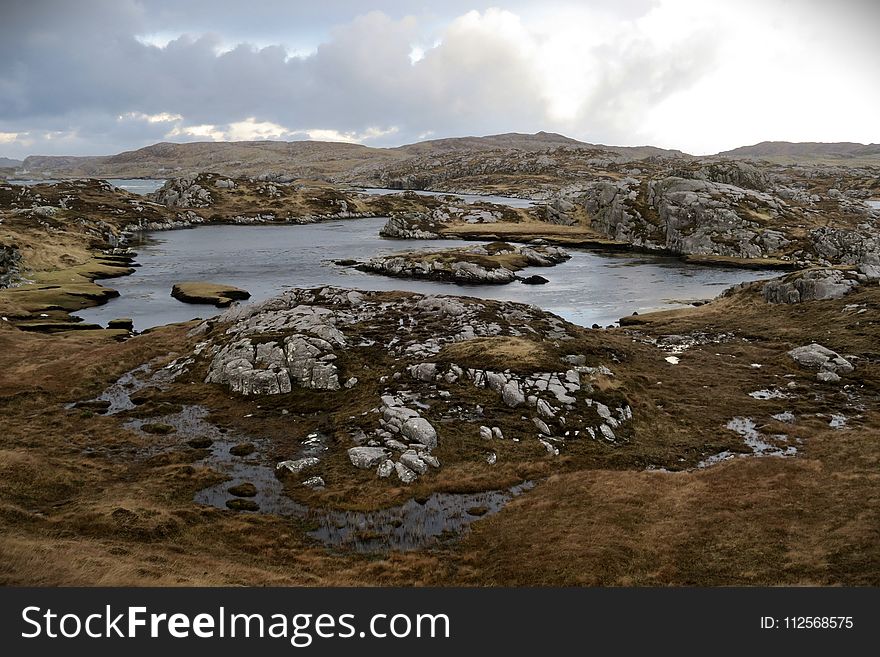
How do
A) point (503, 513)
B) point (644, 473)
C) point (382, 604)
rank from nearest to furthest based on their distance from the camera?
1. point (382, 604)
2. point (503, 513)
3. point (644, 473)

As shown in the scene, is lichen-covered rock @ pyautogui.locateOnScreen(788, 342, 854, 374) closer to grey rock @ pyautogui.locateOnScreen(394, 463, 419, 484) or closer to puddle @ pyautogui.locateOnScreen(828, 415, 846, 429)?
puddle @ pyautogui.locateOnScreen(828, 415, 846, 429)

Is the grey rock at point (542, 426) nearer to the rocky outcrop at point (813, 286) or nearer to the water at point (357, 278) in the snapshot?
the water at point (357, 278)

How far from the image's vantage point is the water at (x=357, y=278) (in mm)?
96875

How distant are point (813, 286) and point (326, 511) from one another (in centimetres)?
7758

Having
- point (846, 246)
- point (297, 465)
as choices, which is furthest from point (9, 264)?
point (846, 246)

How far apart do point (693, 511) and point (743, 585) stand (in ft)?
26.5

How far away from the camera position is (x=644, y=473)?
36500 millimetres

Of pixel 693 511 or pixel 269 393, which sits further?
pixel 269 393

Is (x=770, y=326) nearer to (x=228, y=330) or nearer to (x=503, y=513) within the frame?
(x=503, y=513)

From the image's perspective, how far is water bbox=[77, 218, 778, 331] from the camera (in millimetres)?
96875

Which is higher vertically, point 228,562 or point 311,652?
point 311,652

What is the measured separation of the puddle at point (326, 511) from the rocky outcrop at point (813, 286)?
64662 millimetres

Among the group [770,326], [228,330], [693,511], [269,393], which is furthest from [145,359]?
[770,326]

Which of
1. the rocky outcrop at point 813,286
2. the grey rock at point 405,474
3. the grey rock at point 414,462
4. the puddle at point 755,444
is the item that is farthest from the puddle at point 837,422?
the rocky outcrop at point 813,286
